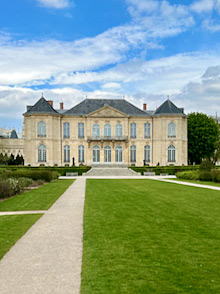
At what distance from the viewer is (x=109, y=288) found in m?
4.12

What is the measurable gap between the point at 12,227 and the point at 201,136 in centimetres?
4053

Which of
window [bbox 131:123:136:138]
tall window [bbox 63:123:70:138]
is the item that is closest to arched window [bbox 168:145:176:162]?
window [bbox 131:123:136:138]

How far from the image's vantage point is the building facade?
42.8 m

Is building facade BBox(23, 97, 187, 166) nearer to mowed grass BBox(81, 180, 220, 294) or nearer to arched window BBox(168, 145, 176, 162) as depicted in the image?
arched window BBox(168, 145, 176, 162)

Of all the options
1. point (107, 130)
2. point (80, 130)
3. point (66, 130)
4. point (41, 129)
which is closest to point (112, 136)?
point (107, 130)

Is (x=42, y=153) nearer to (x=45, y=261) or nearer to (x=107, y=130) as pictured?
(x=107, y=130)

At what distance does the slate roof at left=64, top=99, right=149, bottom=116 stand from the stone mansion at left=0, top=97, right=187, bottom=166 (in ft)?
0.46

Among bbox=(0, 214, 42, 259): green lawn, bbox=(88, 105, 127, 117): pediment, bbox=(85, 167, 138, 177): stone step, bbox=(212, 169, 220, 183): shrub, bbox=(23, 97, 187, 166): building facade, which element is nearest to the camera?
bbox=(0, 214, 42, 259): green lawn

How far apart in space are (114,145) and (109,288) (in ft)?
130

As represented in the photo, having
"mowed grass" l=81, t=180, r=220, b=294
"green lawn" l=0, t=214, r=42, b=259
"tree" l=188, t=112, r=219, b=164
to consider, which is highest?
"tree" l=188, t=112, r=219, b=164

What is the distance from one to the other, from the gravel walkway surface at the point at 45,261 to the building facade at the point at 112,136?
35361 mm

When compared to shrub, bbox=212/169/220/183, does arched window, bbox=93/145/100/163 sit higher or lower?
higher

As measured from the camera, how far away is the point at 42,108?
42.3m

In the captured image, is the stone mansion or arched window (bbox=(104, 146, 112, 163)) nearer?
the stone mansion
